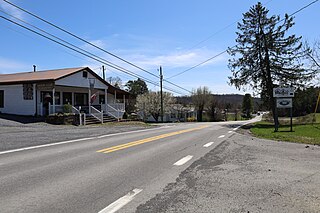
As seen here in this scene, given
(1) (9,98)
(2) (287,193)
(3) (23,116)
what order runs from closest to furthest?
(2) (287,193)
(3) (23,116)
(1) (9,98)

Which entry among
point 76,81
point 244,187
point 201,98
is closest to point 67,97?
→ point 76,81

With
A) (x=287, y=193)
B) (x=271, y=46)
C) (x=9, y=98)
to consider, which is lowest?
(x=287, y=193)

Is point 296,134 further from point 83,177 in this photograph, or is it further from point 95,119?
point 95,119

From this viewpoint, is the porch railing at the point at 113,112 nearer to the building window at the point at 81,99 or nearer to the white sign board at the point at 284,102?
the building window at the point at 81,99

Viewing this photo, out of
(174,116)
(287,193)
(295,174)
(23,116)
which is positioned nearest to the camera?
(287,193)

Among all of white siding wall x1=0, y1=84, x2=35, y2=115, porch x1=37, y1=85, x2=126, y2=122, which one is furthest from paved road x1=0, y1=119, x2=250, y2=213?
white siding wall x1=0, y1=84, x2=35, y2=115

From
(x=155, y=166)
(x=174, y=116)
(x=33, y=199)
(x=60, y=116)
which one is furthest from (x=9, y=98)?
(x=174, y=116)

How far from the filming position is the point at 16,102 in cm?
3059

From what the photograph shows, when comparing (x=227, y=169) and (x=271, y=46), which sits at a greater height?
(x=271, y=46)

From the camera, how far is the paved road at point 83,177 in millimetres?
5547

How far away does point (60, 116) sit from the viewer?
27.0 meters

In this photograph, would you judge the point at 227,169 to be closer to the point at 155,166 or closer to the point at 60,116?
the point at 155,166

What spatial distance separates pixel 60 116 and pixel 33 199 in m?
22.2

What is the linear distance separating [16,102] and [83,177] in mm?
25893
